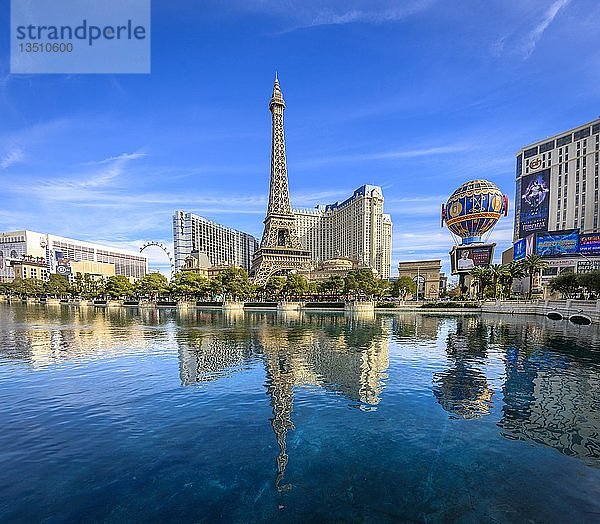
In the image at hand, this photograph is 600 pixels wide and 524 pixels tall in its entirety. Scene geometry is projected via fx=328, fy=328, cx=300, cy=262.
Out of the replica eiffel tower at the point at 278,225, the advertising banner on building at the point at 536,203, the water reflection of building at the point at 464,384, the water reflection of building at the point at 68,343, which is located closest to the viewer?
the water reflection of building at the point at 464,384

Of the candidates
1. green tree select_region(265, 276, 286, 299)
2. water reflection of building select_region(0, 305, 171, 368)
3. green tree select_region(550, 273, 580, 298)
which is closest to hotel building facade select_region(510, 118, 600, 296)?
green tree select_region(550, 273, 580, 298)

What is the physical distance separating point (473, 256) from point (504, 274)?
2900 cm

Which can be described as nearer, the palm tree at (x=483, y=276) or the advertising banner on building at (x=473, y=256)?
the palm tree at (x=483, y=276)

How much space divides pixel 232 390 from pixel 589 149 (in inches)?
6282

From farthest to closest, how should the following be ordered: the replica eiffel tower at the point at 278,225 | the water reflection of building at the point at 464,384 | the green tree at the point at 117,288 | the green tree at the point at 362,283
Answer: the replica eiffel tower at the point at 278,225, the green tree at the point at 117,288, the green tree at the point at 362,283, the water reflection of building at the point at 464,384

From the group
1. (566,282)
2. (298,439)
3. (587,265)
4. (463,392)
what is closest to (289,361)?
(463,392)

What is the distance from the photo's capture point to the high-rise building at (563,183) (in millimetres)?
121062

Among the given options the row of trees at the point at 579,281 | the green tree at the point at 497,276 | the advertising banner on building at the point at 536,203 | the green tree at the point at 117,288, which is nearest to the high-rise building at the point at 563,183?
the advertising banner on building at the point at 536,203

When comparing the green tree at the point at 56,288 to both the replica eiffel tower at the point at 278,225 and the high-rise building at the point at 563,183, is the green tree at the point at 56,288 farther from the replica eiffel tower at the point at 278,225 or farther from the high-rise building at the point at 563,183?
the high-rise building at the point at 563,183

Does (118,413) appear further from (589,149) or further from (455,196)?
(589,149)

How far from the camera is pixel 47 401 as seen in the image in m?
18.2

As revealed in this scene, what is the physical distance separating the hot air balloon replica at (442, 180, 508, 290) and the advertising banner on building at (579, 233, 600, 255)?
2212 cm

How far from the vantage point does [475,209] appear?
11075 cm

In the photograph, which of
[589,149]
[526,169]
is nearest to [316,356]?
[589,149]
